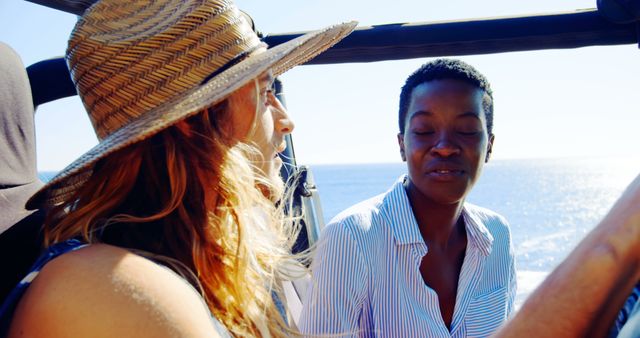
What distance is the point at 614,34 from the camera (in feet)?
5.91

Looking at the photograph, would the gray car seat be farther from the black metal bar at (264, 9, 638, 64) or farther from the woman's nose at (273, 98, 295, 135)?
the black metal bar at (264, 9, 638, 64)

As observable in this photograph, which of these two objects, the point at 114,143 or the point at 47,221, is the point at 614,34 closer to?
the point at 114,143

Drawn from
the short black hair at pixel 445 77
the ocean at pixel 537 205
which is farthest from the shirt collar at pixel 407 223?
the ocean at pixel 537 205

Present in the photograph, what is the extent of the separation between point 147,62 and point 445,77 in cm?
132

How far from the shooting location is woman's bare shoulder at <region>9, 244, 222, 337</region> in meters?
0.99

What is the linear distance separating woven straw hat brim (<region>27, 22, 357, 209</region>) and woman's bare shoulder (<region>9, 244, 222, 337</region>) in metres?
0.21

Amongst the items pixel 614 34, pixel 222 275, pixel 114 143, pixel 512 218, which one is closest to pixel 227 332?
pixel 222 275

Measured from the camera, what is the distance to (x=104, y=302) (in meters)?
1.00

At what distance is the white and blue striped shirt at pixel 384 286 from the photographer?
79.2 inches

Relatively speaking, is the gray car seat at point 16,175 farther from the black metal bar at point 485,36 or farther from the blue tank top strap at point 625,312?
the blue tank top strap at point 625,312

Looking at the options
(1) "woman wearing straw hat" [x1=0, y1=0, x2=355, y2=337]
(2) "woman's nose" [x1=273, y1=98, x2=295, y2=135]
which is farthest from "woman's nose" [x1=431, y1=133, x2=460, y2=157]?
(1) "woman wearing straw hat" [x1=0, y1=0, x2=355, y2=337]

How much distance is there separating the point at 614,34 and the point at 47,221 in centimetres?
152

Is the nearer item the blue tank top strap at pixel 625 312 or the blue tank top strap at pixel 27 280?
the blue tank top strap at pixel 625 312

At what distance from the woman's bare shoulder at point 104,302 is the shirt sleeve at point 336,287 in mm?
924
